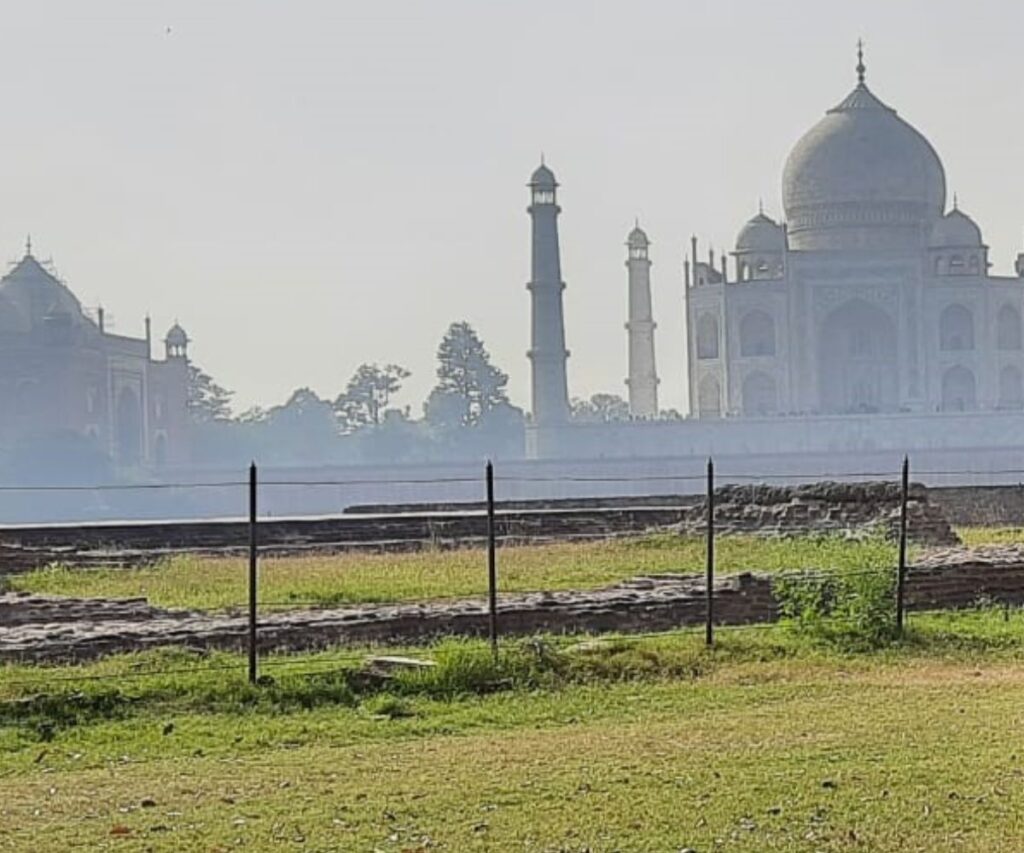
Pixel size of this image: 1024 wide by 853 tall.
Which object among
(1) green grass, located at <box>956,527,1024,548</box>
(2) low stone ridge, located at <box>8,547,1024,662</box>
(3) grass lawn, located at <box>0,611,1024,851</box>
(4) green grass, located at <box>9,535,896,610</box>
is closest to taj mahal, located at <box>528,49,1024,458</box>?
(1) green grass, located at <box>956,527,1024,548</box>

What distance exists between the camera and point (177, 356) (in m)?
59.8

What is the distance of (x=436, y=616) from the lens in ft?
29.9

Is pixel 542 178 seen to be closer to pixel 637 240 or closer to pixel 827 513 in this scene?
pixel 637 240

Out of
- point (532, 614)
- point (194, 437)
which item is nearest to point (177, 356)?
point (194, 437)

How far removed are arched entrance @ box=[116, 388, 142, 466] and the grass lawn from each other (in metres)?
48.5

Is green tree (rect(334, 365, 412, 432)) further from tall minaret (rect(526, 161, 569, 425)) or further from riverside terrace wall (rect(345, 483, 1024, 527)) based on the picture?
riverside terrace wall (rect(345, 483, 1024, 527))

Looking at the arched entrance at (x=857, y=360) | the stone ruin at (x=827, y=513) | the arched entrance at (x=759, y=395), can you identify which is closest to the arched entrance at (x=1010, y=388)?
the arched entrance at (x=857, y=360)

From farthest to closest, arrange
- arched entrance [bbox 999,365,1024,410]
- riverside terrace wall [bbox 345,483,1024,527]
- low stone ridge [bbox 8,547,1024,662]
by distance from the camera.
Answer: arched entrance [bbox 999,365,1024,410] → riverside terrace wall [bbox 345,483,1024,527] → low stone ridge [bbox 8,547,1024,662]

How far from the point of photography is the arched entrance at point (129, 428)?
56.0 metres

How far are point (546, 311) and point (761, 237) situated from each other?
785 centimetres

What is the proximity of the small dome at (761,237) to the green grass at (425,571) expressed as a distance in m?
41.6

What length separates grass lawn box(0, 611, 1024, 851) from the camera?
4.81m

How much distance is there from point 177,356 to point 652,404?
47.4ft

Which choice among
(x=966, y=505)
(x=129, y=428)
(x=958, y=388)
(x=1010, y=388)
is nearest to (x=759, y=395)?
(x=958, y=388)
